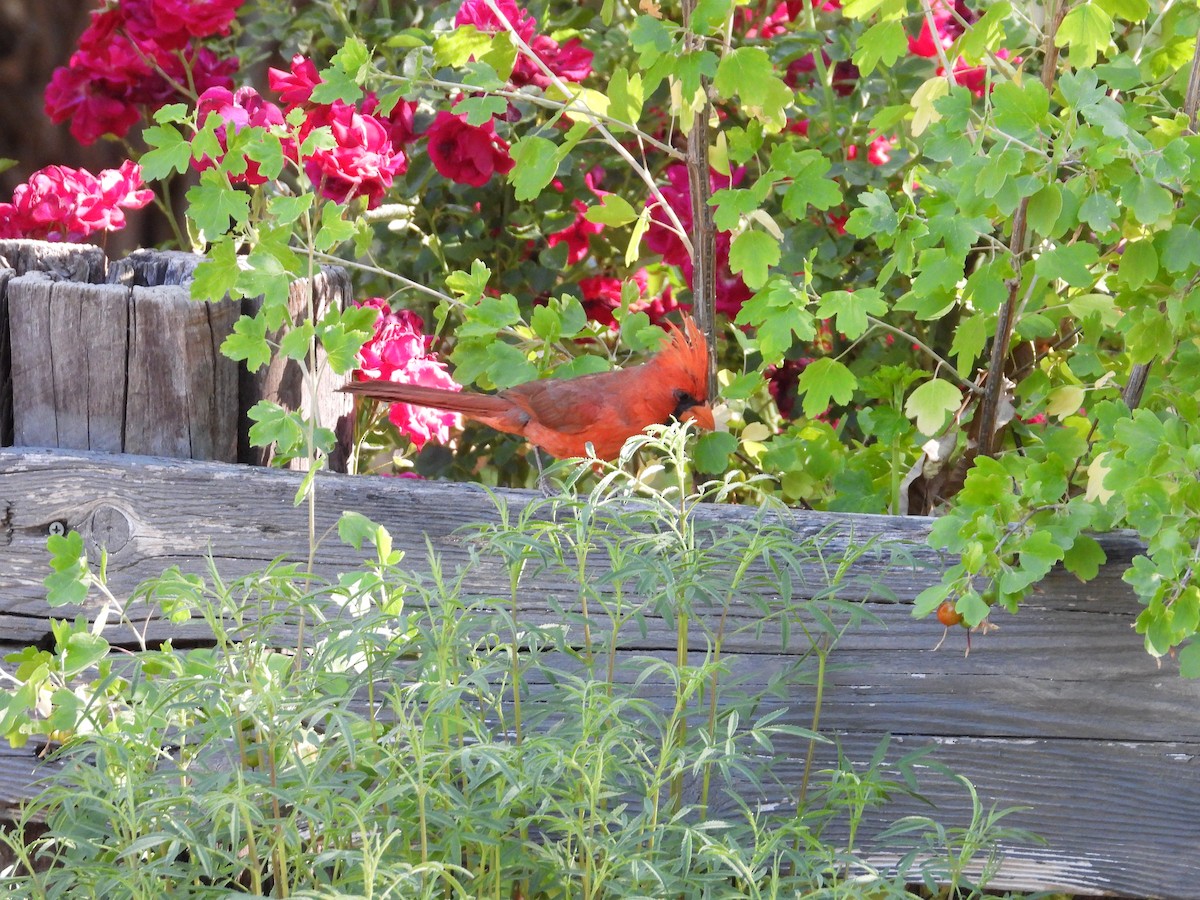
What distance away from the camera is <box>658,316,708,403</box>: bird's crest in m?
2.46

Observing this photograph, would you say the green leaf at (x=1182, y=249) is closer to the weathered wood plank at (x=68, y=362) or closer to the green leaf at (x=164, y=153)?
the green leaf at (x=164, y=153)

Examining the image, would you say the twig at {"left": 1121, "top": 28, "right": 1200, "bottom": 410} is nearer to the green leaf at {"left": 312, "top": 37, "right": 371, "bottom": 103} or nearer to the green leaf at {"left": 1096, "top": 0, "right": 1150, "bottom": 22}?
the green leaf at {"left": 1096, "top": 0, "right": 1150, "bottom": 22}

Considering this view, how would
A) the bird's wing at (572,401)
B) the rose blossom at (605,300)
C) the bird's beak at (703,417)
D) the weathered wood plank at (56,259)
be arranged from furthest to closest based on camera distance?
the rose blossom at (605,300) < the bird's wing at (572,401) < the bird's beak at (703,417) < the weathered wood plank at (56,259)

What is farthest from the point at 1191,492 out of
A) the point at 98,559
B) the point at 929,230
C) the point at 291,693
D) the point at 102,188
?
the point at 102,188

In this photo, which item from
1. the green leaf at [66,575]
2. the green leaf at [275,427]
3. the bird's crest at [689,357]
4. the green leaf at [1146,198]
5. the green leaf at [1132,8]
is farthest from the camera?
the bird's crest at [689,357]

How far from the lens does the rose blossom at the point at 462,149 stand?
8.84 feet

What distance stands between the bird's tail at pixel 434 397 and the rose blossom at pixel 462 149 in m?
0.48

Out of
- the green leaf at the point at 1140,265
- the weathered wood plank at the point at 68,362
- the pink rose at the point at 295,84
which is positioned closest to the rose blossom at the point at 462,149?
Answer: the pink rose at the point at 295,84

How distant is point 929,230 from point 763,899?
89 centimetres

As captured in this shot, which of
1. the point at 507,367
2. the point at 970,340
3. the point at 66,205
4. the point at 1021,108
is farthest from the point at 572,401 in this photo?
the point at 1021,108

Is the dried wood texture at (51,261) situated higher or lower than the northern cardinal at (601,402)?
higher

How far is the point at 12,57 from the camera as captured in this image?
5148mm

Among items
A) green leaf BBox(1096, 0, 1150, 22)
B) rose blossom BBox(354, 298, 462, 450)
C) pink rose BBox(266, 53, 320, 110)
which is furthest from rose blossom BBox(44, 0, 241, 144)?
green leaf BBox(1096, 0, 1150, 22)

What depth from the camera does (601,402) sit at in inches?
104
